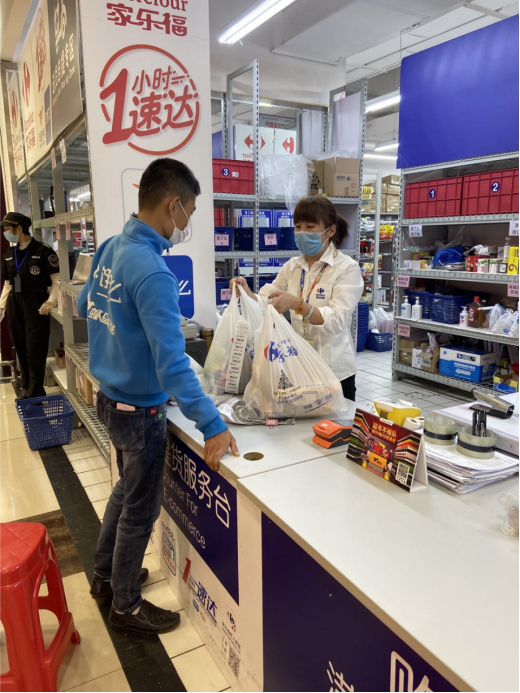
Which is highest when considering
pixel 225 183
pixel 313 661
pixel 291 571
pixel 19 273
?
pixel 225 183

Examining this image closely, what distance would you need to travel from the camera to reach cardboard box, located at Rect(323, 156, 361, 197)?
215 inches

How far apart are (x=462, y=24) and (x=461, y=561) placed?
28.3ft

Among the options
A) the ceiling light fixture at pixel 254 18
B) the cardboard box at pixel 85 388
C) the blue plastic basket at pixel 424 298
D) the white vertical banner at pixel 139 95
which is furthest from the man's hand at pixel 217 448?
the ceiling light fixture at pixel 254 18

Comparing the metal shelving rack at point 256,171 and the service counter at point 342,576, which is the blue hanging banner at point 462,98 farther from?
the service counter at point 342,576

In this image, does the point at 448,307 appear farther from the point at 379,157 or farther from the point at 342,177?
the point at 379,157

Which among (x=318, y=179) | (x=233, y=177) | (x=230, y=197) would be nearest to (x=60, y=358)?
(x=230, y=197)

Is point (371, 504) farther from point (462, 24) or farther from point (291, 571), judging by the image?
point (462, 24)

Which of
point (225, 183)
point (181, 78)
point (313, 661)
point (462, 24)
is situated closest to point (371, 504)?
point (313, 661)

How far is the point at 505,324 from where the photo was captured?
4891mm

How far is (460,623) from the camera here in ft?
3.01

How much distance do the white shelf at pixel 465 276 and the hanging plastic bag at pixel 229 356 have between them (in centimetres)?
361

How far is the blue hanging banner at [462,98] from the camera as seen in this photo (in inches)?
181

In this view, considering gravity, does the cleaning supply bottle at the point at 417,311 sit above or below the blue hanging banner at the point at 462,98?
below

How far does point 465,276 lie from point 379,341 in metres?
2.70
